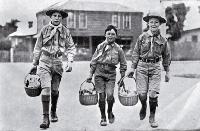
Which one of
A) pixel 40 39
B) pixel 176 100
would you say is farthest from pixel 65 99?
pixel 176 100

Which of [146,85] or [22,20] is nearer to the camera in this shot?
[146,85]

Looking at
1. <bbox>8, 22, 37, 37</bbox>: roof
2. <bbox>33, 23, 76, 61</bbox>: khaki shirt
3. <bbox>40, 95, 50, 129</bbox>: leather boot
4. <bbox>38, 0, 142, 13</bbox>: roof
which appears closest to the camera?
<bbox>40, 95, 50, 129</bbox>: leather boot

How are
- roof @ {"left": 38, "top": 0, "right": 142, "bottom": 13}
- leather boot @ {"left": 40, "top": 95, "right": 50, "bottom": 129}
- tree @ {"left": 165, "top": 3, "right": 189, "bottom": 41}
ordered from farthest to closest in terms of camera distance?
tree @ {"left": 165, "top": 3, "right": 189, "bottom": 41}, roof @ {"left": 38, "top": 0, "right": 142, "bottom": 13}, leather boot @ {"left": 40, "top": 95, "right": 50, "bottom": 129}

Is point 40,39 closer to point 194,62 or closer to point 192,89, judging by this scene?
point 192,89

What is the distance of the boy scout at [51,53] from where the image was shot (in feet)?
16.5

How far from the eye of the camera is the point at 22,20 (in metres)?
6.12

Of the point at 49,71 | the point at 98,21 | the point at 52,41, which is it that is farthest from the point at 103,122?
the point at 98,21

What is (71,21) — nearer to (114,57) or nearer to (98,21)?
(98,21)

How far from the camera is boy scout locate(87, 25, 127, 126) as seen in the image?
5320mm

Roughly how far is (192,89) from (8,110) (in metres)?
2.83

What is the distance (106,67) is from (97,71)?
5.1 inches

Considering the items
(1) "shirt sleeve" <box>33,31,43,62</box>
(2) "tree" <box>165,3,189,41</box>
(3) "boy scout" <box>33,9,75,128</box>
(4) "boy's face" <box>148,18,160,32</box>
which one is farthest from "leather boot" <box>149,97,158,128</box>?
(2) "tree" <box>165,3,189,41</box>

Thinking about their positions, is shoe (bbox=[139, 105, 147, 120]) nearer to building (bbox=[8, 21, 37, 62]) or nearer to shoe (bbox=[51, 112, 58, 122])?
shoe (bbox=[51, 112, 58, 122])

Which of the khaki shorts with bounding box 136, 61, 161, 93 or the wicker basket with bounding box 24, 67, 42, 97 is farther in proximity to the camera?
the khaki shorts with bounding box 136, 61, 161, 93
